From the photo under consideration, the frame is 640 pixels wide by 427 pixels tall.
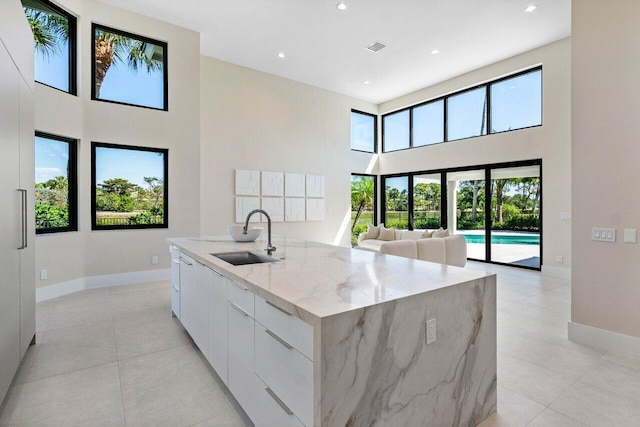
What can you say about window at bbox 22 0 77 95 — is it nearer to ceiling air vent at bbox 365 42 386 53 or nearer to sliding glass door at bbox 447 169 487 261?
ceiling air vent at bbox 365 42 386 53

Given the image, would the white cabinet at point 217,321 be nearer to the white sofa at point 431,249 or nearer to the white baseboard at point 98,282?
the white sofa at point 431,249

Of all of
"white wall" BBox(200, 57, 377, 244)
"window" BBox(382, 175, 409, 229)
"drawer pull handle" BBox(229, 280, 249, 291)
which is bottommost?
"drawer pull handle" BBox(229, 280, 249, 291)

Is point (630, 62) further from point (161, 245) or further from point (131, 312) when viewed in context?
point (161, 245)

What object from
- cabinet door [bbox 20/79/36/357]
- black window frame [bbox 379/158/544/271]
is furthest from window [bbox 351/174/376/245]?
cabinet door [bbox 20/79/36/357]

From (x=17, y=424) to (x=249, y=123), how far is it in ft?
19.1

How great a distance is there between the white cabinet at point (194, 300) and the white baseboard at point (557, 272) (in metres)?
5.87

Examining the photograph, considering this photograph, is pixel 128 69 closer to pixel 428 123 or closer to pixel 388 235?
pixel 388 235

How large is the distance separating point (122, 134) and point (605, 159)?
5821mm

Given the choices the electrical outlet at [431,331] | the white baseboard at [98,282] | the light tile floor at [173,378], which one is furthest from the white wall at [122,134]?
the electrical outlet at [431,331]

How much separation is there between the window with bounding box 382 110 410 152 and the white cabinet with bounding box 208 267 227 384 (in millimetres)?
7323

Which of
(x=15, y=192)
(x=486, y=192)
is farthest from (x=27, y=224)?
(x=486, y=192)

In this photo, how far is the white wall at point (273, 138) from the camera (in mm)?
6293

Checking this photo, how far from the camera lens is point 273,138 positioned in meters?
7.14

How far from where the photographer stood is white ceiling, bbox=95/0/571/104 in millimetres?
4641
